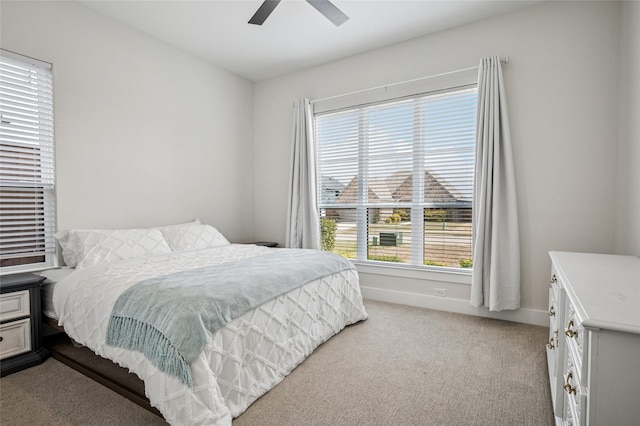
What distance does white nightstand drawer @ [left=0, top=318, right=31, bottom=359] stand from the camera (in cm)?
211

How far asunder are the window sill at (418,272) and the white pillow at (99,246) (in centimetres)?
232

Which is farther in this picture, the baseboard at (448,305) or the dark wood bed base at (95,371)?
the baseboard at (448,305)

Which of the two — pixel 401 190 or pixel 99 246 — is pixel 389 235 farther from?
pixel 99 246

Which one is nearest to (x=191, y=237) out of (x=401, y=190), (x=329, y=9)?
(x=401, y=190)

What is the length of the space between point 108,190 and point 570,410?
361 centimetres

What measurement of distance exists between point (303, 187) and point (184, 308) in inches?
104

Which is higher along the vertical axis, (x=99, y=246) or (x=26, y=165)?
(x=26, y=165)

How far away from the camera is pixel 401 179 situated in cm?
358

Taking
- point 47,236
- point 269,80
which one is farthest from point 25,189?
point 269,80

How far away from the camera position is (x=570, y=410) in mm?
1201

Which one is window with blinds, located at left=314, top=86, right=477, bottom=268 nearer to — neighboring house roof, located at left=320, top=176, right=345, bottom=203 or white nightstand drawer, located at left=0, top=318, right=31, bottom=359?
neighboring house roof, located at left=320, top=176, right=345, bottom=203

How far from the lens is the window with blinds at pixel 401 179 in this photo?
10.7 ft

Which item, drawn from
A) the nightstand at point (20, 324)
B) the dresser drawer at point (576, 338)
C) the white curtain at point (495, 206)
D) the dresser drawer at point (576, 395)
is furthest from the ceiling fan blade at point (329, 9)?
the nightstand at point (20, 324)

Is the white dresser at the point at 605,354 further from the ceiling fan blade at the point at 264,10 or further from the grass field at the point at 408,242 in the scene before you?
the ceiling fan blade at the point at 264,10
